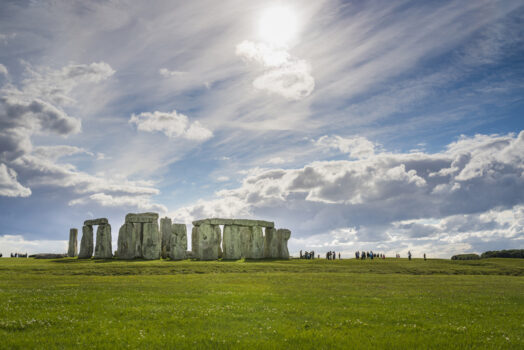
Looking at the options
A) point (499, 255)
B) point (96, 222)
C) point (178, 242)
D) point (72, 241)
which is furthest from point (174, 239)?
point (499, 255)

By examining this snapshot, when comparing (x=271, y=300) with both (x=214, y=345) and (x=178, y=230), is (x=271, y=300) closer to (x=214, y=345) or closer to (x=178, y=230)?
(x=214, y=345)

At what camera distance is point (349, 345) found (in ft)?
39.0

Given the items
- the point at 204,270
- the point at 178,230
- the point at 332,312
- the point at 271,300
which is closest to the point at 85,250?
the point at 178,230

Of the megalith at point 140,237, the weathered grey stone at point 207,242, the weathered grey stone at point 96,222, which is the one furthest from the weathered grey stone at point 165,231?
the weathered grey stone at point 96,222

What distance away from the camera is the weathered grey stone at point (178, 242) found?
56.4 m

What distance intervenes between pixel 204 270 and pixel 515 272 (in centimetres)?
3377

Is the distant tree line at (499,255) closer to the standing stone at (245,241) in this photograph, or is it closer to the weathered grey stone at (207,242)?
the standing stone at (245,241)

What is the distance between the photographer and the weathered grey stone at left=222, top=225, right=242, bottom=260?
A: 190 ft

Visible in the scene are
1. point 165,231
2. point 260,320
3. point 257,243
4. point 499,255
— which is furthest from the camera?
point 499,255

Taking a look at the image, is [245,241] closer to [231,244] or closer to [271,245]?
Answer: [231,244]

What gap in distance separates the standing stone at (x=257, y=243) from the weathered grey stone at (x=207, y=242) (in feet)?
18.0

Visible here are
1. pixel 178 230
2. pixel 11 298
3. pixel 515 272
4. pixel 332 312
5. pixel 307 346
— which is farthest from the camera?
pixel 178 230

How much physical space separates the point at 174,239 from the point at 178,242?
27.1 inches

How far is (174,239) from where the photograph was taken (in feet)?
186
